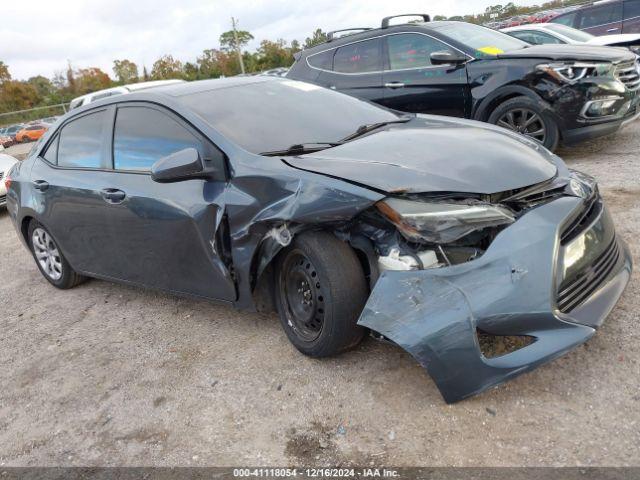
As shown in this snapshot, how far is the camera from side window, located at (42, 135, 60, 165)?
15.0ft

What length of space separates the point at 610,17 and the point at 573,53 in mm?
7965

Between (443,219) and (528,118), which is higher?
(443,219)

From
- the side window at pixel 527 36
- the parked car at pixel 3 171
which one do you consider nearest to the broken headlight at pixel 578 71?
the side window at pixel 527 36

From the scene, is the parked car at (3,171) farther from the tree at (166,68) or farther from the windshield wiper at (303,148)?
the tree at (166,68)

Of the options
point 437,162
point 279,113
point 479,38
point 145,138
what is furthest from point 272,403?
point 479,38

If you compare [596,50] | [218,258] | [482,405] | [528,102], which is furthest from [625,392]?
[596,50]

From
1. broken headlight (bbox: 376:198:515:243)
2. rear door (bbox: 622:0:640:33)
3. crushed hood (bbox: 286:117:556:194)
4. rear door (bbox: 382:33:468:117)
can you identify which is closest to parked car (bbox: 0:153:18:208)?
rear door (bbox: 382:33:468:117)

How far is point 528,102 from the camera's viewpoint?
6.07 metres

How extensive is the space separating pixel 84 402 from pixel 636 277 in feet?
10.6

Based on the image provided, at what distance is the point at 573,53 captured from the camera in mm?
5945

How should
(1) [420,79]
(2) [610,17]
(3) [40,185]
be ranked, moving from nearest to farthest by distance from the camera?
(3) [40,185]
(1) [420,79]
(2) [610,17]

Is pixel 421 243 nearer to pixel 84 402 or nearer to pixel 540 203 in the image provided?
pixel 540 203

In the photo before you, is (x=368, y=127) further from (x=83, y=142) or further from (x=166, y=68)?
(x=166, y=68)

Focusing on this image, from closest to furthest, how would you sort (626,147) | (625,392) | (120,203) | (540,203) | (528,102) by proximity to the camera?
(625,392) < (540,203) < (120,203) < (528,102) < (626,147)
